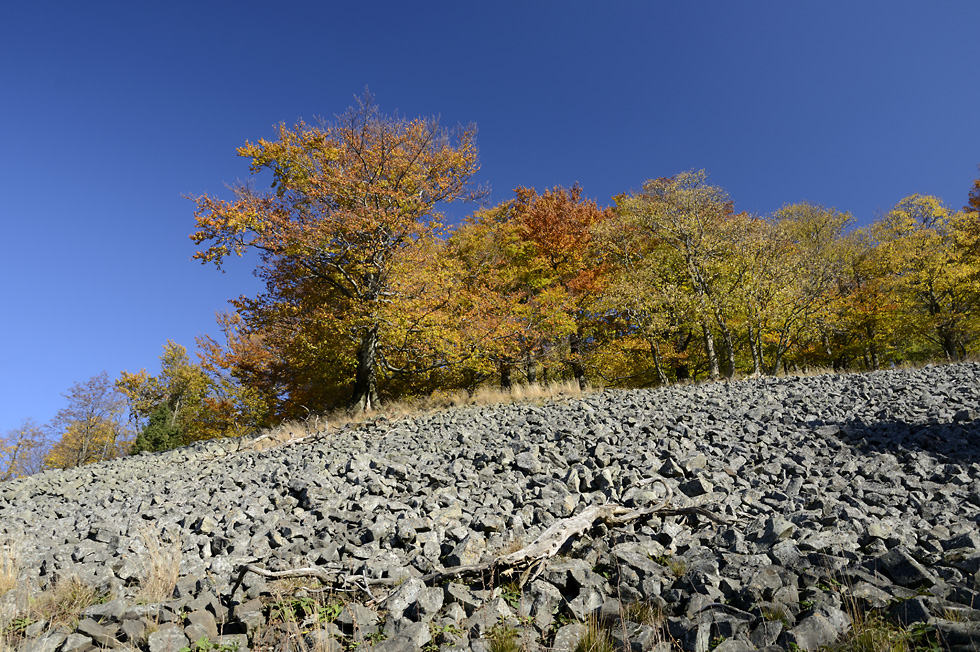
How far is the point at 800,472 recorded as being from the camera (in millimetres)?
5664

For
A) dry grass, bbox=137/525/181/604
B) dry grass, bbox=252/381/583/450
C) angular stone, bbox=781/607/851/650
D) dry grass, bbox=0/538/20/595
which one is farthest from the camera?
dry grass, bbox=252/381/583/450

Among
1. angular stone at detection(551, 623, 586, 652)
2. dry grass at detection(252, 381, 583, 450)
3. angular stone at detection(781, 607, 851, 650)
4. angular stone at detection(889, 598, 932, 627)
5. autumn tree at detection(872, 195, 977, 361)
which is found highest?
autumn tree at detection(872, 195, 977, 361)

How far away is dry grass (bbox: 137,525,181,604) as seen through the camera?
147 inches

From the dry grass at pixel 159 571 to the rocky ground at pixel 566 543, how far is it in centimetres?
4

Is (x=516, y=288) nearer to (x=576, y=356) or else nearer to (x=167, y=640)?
(x=576, y=356)

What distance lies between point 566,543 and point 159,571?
364 cm

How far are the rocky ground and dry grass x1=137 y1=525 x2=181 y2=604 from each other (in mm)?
41

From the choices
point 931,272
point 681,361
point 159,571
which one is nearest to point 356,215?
point 159,571

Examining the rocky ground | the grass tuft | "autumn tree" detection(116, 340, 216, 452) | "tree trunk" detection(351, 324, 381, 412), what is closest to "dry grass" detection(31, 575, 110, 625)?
the rocky ground

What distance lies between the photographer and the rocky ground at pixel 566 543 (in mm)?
2994

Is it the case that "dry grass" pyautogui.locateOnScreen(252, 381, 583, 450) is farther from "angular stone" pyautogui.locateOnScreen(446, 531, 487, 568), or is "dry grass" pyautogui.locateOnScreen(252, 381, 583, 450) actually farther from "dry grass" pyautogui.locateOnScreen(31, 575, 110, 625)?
"angular stone" pyautogui.locateOnScreen(446, 531, 487, 568)

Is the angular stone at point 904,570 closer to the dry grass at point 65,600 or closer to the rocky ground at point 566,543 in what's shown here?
the rocky ground at point 566,543

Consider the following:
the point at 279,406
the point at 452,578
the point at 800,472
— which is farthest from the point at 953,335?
the point at 279,406

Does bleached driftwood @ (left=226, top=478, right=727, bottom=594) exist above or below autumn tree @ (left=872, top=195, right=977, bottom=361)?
below
